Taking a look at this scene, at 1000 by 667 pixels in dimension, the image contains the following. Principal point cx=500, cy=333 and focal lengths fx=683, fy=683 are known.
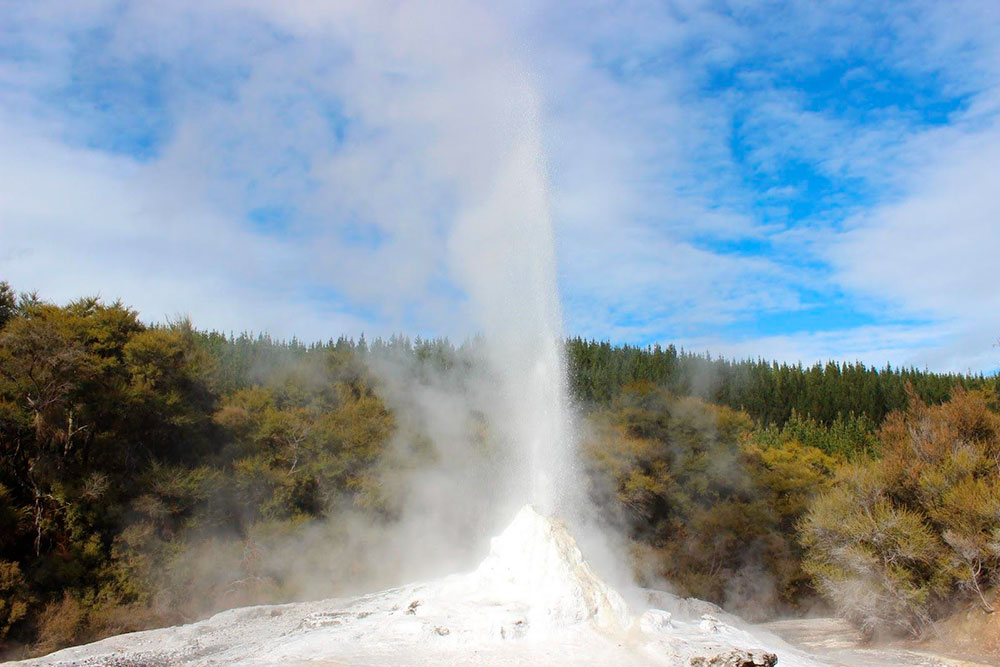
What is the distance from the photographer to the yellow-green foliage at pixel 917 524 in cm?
1209

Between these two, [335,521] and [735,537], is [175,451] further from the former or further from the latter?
[735,537]

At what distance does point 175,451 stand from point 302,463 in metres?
2.98

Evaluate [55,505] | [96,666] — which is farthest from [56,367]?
[96,666]

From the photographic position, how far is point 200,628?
761 centimetres

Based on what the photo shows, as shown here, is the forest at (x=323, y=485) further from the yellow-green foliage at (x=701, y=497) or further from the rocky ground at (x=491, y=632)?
the rocky ground at (x=491, y=632)

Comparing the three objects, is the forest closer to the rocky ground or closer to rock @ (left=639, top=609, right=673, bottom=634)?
the rocky ground

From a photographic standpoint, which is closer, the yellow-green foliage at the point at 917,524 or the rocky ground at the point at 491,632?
the rocky ground at the point at 491,632

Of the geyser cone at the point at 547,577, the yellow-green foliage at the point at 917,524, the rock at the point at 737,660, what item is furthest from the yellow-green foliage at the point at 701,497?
the rock at the point at 737,660

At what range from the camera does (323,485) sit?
56.0 feet

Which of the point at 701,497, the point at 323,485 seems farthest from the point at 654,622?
the point at 701,497

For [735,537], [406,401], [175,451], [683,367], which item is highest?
[683,367]

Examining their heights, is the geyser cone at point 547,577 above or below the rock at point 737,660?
above

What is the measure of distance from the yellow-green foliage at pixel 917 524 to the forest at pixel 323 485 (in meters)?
0.04

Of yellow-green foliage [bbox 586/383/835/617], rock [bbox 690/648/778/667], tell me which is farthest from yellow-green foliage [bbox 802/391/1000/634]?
rock [bbox 690/648/778/667]
